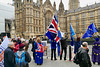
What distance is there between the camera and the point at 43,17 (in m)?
35.8

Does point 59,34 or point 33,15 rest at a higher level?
point 33,15

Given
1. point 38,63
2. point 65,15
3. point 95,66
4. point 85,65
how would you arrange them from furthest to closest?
1. point 65,15
2. point 38,63
3. point 95,66
4. point 85,65

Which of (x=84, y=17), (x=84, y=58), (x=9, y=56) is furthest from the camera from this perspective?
(x=84, y=17)

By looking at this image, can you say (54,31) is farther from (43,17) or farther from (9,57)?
(43,17)

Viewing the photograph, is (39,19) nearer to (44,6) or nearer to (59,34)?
(44,6)

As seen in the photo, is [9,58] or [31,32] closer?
Answer: [9,58]

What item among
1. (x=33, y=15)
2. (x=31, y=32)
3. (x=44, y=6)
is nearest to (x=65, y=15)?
(x=44, y=6)

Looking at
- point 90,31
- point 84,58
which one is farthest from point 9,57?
point 90,31

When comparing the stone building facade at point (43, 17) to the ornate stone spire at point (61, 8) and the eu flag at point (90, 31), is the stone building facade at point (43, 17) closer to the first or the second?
the ornate stone spire at point (61, 8)

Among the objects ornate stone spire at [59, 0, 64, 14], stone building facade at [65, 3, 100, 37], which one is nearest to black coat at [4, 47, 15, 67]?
stone building facade at [65, 3, 100, 37]

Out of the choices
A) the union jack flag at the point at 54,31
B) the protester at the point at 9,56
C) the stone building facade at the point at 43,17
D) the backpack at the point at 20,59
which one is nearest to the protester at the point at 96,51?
the union jack flag at the point at 54,31

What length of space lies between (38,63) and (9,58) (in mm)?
3337

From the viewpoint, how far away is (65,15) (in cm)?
4031

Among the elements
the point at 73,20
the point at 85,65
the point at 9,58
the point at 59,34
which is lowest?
the point at 85,65
